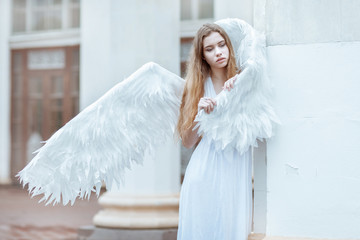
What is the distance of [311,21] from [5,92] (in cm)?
951

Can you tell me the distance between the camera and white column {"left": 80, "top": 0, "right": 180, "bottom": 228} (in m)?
3.91

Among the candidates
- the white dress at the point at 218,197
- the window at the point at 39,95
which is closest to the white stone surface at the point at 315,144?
the white dress at the point at 218,197

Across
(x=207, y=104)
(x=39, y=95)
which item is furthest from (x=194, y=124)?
(x=39, y=95)

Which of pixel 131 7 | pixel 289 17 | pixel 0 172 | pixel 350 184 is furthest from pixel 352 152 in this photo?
pixel 0 172

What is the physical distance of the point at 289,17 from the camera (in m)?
1.83

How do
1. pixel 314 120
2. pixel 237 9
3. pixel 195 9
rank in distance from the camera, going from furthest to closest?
pixel 195 9
pixel 237 9
pixel 314 120

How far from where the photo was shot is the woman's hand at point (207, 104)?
1.86m

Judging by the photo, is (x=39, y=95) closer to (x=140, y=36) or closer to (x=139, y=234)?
(x=140, y=36)

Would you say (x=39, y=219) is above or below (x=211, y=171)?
below

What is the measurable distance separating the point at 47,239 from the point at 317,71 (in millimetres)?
3708

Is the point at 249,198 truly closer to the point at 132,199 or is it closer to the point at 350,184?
the point at 350,184

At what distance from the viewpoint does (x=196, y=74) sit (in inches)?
80.0

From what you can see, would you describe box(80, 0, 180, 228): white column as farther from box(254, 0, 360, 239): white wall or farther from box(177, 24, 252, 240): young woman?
box(254, 0, 360, 239): white wall

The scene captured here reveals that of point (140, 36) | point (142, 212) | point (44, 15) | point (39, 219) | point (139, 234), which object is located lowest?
point (39, 219)
